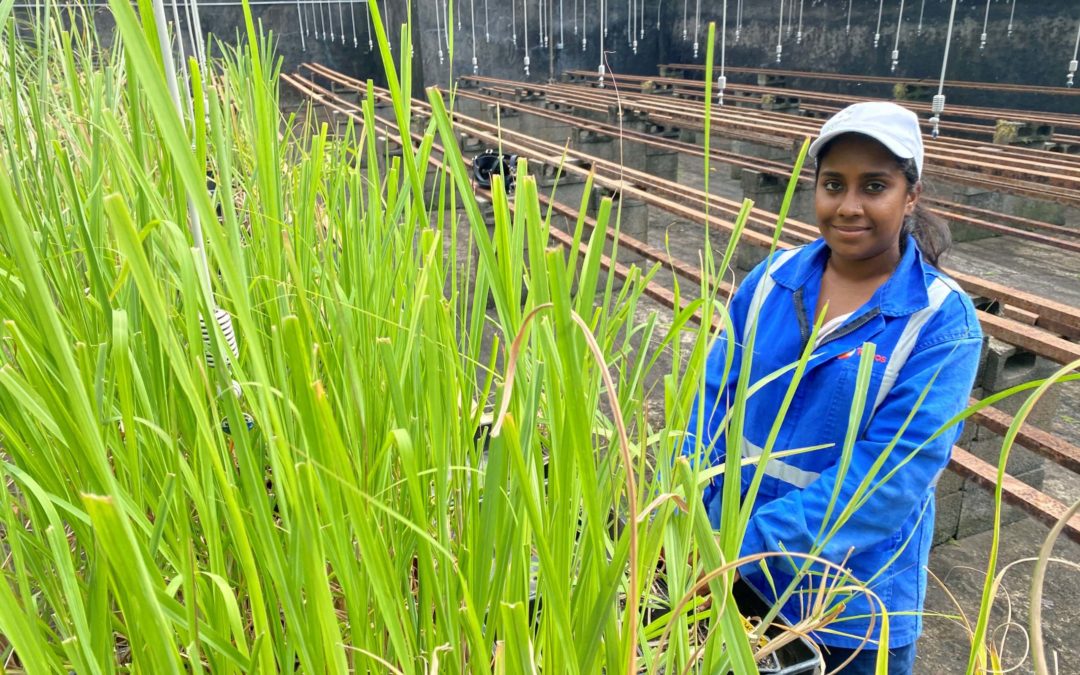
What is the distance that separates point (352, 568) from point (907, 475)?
685 millimetres

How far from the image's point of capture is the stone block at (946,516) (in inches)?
70.9

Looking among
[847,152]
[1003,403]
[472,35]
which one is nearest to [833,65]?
[472,35]

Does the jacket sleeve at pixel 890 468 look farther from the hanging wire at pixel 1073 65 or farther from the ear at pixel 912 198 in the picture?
the hanging wire at pixel 1073 65

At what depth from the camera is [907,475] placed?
86 cm

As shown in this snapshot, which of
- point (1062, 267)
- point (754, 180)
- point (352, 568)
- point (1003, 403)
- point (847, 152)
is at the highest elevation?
point (847, 152)

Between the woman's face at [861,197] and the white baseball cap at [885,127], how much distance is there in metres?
0.02

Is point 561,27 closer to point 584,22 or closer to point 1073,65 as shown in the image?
point 584,22

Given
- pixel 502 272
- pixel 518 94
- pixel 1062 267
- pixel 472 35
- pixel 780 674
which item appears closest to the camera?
pixel 502 272

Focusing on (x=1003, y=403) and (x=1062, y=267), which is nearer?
(x=1003, y=403)

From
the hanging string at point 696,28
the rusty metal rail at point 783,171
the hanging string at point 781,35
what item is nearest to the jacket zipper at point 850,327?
the rusty metal rail at point 783,171

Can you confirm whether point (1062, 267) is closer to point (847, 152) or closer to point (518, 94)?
point (847, 152)

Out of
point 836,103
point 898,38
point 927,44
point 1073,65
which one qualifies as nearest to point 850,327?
point 1073,65

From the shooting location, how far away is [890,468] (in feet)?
2.77

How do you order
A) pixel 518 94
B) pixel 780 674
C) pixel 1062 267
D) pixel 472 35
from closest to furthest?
pixel 780 674 < pixel 1062 267 < pixel 518 94 < pixel 472 35
